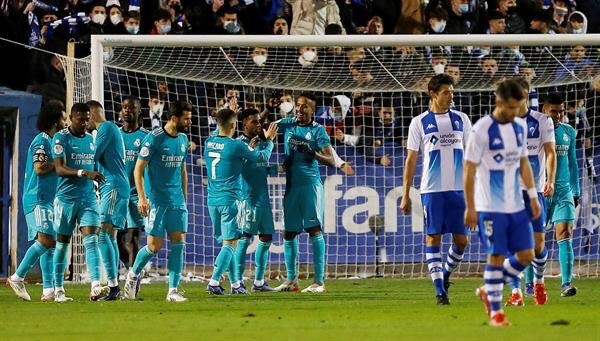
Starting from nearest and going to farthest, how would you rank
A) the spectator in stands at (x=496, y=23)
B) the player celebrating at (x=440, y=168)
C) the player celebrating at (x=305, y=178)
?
1. the player celebrating at (x=440, y=168)
2. the player celebrating at (x=305, y=178)
3. the spectator in stands at (x=496, y=23)

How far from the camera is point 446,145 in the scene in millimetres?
13922

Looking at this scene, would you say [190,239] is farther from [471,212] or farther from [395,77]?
[471,212]

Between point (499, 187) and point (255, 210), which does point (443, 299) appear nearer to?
point (499, 187)

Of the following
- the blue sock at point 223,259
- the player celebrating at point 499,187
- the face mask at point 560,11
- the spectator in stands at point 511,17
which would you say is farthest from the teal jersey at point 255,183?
the face mask at point 560,11

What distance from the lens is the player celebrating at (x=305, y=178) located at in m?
17.1

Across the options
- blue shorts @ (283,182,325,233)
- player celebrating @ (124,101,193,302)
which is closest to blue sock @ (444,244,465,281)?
player celebrating @ (124,101,193,302)

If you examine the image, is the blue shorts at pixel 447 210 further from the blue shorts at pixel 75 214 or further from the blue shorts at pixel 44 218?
the blue shorts at pixel 44 218

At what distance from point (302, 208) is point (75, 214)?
3197 millimetres

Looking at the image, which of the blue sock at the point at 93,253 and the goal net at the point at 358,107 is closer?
the blue sock at the point at 93,253

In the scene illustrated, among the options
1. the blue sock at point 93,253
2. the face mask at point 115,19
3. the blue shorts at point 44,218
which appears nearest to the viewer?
the blue sock at point 93,253

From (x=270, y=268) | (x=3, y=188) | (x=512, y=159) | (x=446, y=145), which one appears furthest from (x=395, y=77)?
(x=512, y=159)

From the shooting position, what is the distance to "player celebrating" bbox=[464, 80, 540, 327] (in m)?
11.2

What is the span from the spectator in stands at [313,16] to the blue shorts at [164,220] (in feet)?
26.1

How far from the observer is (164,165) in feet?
48.8
